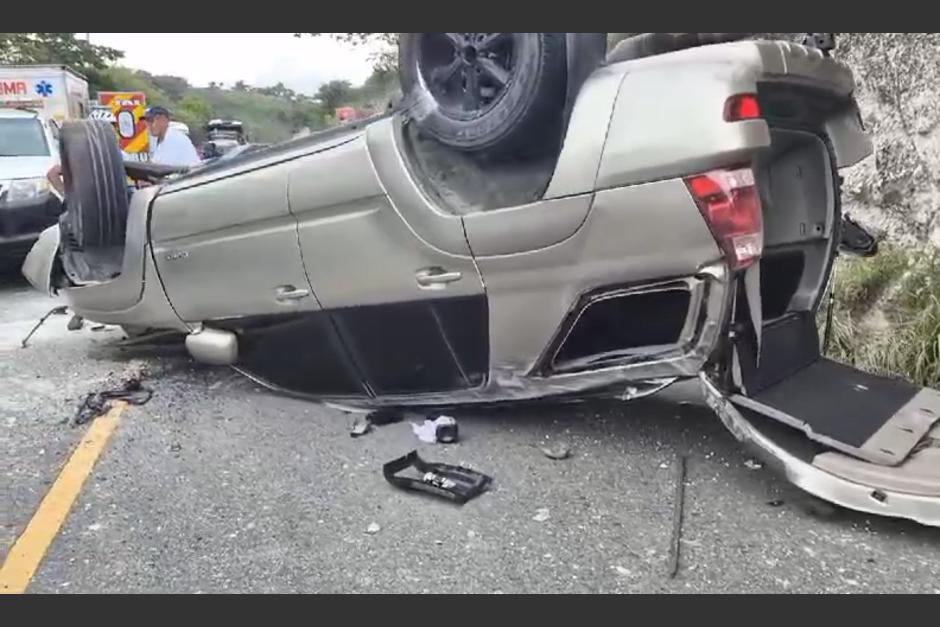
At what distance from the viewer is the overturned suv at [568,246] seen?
2824mm

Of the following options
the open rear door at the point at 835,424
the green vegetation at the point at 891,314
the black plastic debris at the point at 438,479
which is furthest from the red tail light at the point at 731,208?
the green vegetation at the point at 891,314

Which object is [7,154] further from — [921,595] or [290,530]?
[921,595]

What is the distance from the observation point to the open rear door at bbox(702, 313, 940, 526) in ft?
8.86

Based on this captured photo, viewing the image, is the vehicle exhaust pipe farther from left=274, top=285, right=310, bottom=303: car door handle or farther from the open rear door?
the open rear door

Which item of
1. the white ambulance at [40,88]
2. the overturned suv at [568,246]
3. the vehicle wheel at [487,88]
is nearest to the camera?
the overturned suv at [568,246]

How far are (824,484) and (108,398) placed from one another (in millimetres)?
3461

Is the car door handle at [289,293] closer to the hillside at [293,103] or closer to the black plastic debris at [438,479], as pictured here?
the hillside at [293,103]

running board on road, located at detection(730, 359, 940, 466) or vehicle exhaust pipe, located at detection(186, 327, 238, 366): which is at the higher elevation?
running board on road, located at detection(730, 359, 940, 466)

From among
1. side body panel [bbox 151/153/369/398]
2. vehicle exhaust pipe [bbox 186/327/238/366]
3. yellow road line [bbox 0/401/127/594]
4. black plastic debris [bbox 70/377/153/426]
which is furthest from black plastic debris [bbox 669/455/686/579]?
black plastic debris [bbox 70/377/153/426]

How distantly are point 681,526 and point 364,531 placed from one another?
113 cm

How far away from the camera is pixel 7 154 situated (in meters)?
9.00

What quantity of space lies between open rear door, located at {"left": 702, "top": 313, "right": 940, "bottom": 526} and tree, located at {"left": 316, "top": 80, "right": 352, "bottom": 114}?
2.39 meters

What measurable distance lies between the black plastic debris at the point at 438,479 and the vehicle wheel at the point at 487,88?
1302 mm

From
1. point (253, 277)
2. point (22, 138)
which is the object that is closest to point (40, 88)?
point (22, 138)
